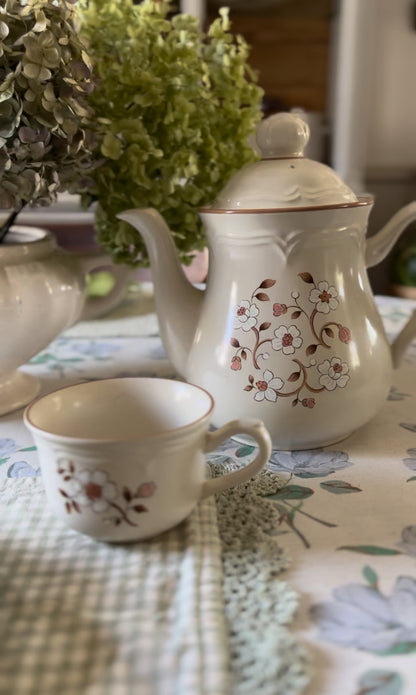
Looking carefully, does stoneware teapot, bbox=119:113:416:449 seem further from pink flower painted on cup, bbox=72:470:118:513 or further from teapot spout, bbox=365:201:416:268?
pink flower painted on cup, bbox=72:470:118:513

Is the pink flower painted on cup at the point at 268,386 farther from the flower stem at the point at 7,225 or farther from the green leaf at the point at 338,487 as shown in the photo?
the flower stem at the point at 7,225

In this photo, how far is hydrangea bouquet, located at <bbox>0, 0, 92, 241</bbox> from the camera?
15.9 inches

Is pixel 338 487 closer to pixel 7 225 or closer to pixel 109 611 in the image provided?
pixel 109 611

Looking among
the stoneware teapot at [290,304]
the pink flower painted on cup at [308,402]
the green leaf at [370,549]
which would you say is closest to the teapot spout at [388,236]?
the stoneware teapot at [290,304]

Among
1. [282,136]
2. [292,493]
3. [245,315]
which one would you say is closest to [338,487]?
[292,493]

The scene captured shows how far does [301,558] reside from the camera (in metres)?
0.32

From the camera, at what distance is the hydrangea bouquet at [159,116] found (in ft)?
1.65

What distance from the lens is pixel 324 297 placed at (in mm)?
420

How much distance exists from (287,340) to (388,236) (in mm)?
142

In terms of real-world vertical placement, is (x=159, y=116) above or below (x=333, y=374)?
above

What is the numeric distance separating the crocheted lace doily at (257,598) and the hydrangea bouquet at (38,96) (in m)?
0.27

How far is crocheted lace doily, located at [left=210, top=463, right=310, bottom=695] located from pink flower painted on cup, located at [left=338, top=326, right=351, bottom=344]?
11cm

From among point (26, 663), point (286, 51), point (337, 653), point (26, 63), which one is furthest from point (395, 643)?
point (286, 51)

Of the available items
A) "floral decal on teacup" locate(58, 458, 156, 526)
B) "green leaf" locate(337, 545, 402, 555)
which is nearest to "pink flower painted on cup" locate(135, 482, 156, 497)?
"floral decal on teacup" locate(58, 458, 156, 526)
